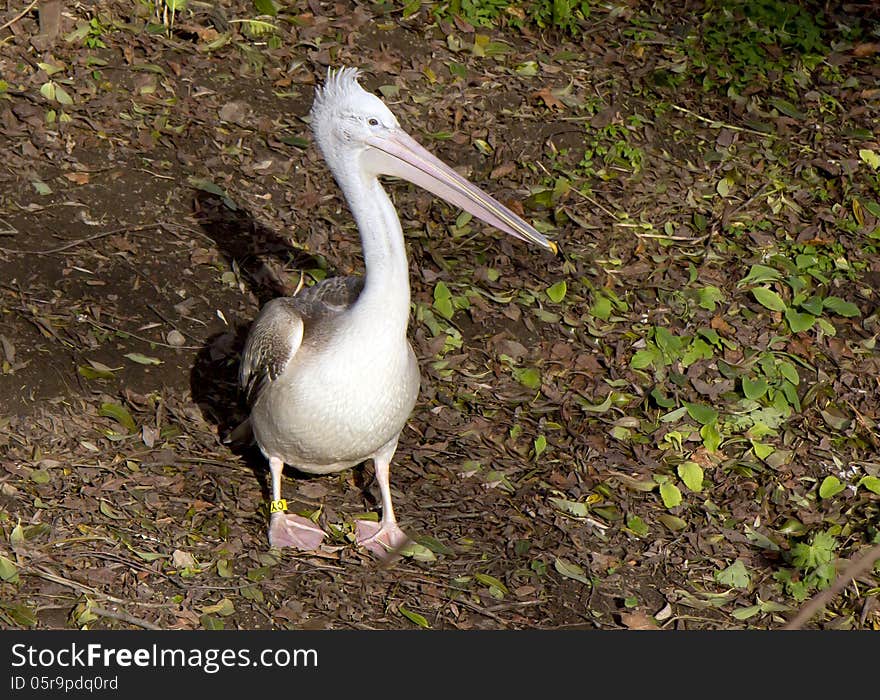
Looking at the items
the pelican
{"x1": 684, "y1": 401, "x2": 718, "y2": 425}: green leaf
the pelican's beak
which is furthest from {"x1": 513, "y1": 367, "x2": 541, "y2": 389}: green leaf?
the pelican's beak

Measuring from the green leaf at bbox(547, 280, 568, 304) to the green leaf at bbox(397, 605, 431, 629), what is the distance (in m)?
2.24

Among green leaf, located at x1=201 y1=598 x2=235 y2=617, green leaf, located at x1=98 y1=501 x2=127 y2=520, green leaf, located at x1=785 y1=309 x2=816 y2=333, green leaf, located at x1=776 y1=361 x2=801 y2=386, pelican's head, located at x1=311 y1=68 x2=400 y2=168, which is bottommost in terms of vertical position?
green leaf, located at x1=98 y1=501 x2=127 y2=520

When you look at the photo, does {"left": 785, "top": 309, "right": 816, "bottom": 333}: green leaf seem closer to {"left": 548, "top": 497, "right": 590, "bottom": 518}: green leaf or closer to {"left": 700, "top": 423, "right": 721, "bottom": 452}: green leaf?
{"left": 700, "top": 423, "right": 721, "bottom": 452}: green leaf

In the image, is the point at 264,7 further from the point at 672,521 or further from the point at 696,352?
the point at 672,521

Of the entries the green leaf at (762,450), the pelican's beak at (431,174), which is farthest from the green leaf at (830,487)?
the pelican's beak at (431,174)

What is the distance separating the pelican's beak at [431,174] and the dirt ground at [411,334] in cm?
135

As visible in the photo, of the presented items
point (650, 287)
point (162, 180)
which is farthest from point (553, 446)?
point (162, 180)

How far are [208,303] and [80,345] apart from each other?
0.70m

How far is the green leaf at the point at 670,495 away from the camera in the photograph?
5078mm

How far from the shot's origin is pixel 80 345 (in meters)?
5.34

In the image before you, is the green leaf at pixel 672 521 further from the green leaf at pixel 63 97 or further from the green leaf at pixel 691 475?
the green leaf at pixel 63 97

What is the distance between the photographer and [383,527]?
475cm

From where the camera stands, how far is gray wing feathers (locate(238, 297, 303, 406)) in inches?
174

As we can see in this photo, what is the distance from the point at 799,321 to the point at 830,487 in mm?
1130
